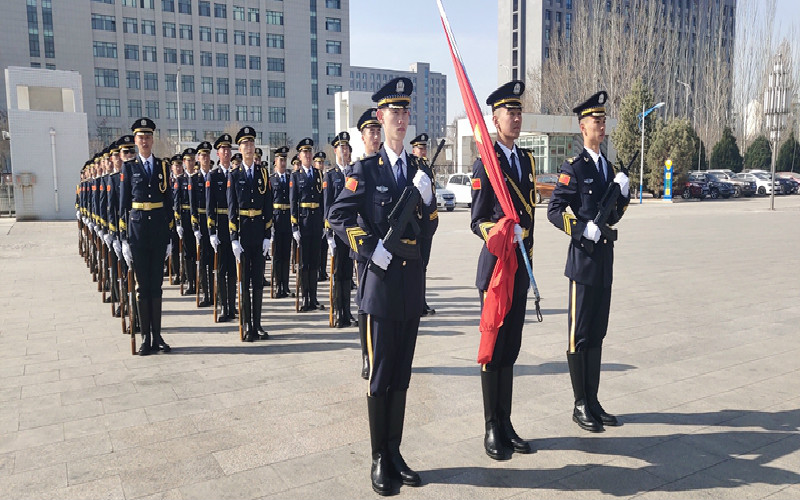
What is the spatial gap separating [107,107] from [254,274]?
243 feet

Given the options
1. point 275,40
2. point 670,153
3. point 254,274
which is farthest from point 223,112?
point 254,274

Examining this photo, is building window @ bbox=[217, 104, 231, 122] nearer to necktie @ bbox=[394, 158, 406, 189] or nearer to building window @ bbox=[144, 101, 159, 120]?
building window @ bbox=[144, 101, 159, 120]

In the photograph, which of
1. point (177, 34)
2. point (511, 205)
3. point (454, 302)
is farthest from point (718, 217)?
point (177, 34)

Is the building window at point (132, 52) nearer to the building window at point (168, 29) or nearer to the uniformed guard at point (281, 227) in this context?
→ the building window at point (168, 29)

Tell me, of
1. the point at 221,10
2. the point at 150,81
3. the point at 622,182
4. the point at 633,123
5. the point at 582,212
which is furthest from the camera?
the point at 221,10

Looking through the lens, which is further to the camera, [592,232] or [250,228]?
[250,228]

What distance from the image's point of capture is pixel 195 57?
247ft

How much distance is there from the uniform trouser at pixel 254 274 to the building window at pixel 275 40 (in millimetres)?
77936

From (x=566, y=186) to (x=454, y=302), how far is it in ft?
15.9

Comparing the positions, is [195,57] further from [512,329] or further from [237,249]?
[512,329]

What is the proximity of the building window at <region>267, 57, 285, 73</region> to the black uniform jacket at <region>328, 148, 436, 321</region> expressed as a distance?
80.5m

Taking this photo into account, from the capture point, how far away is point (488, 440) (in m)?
4.20

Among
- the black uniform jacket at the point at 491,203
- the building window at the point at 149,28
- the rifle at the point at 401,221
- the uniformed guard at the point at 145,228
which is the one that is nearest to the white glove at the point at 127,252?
the uniformed guard at the point at 145,228

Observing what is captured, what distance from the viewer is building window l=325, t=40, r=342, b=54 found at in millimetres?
84812
